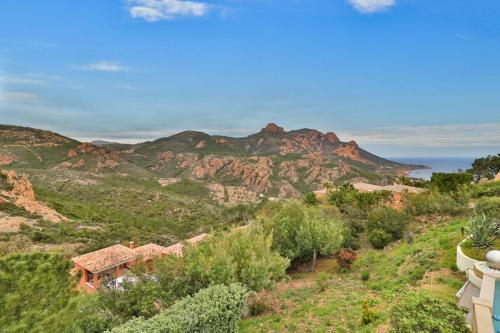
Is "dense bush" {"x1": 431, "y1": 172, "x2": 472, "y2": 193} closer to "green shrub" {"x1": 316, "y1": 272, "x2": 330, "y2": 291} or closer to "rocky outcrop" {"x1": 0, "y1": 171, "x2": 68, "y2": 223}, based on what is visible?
"green shrub" {"x1": 316, "y1": 272, "x2": 330, "y2": 291}

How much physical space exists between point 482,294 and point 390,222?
1514 centimetres

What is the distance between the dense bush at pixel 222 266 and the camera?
480 inches

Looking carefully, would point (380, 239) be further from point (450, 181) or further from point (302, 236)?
point (450, 181)

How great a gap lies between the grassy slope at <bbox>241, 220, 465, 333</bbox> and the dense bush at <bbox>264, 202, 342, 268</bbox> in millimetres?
2017

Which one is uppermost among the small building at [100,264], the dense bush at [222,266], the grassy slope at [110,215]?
the dense bush at [222,266]

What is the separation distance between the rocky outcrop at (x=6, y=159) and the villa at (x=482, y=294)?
471ft

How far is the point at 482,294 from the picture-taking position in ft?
30.1

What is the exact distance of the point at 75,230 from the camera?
137 ft

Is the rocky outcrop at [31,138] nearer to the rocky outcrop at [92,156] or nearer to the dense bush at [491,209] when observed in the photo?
the rocky outcrop at [92,156]

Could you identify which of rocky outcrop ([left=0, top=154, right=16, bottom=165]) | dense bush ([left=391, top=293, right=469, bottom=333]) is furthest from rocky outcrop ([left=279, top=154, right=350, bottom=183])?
dense bush ([left=391, top=293, right=469, bottom=333])

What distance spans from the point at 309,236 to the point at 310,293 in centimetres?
549

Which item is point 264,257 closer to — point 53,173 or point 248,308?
point 248,308

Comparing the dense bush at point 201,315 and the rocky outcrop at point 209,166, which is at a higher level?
the dense bush at point 201,315

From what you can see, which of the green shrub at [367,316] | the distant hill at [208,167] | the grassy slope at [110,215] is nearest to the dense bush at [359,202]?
the grassy slope at [110,215]
